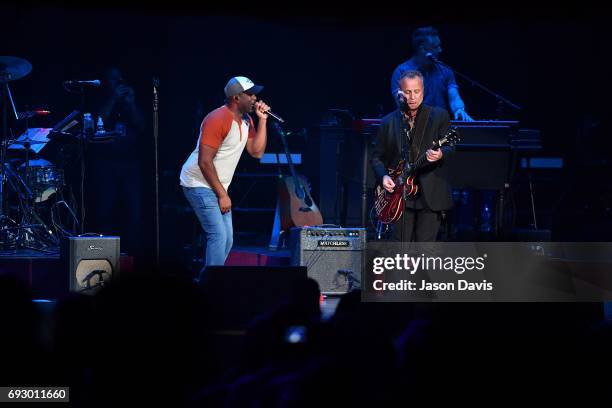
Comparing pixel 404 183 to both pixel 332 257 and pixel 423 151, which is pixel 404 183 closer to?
pixel 423 151

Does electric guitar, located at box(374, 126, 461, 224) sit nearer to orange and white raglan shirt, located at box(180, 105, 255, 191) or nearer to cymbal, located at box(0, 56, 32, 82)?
orange and white raglan shirt, located at box(180, 105, 255, 191)

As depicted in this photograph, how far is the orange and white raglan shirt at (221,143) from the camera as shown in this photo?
7.79m

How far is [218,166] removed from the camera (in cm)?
792

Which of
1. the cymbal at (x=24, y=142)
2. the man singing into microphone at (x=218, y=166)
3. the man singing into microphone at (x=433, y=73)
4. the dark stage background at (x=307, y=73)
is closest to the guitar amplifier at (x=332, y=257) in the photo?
the man singing into microphone at (x=218, y=166)

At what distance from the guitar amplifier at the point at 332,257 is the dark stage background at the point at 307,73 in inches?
127

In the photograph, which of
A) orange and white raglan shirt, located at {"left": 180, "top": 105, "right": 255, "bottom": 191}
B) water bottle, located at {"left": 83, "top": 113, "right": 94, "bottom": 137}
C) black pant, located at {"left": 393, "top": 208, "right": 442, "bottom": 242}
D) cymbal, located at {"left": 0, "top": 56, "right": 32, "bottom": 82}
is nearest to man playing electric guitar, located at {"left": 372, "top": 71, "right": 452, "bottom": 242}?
black pant, located at {"left": 393, "top": 208, "right": 442, "bottom": 242}

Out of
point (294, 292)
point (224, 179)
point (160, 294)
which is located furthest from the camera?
point (224, 179)

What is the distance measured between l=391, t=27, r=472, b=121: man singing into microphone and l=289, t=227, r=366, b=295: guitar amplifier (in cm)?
180

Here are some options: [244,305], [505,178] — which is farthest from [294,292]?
[505,178]

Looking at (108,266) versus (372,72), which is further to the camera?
(372,72)

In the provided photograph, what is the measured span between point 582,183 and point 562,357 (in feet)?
30.9

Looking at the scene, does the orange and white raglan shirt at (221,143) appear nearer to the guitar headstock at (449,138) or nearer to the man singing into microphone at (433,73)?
the guitar headstock at (449,138)

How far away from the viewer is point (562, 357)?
284 centimetres

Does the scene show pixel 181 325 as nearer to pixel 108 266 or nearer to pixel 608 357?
pixel 608 357
